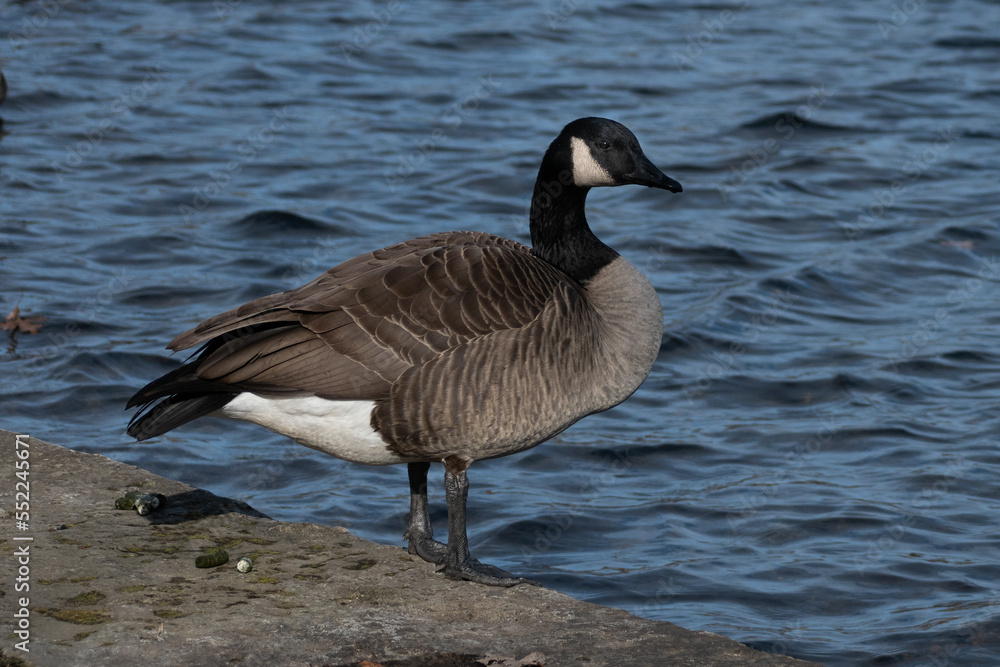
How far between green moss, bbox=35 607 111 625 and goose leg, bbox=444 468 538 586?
1480mm

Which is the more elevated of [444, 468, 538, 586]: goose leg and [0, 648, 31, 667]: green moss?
[0, 648, 31, 667]: green moss

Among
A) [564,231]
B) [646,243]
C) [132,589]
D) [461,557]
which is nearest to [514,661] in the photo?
[461,557]

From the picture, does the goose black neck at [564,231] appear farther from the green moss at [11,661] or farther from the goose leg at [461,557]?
the green moss at [11,661]

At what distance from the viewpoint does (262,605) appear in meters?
4.73

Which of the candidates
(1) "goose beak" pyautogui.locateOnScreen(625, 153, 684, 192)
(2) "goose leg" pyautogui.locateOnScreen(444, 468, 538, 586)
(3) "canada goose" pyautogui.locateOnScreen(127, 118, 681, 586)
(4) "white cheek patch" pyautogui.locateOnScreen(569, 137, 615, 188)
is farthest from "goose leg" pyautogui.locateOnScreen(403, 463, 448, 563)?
(1) "goose beak" pyautogui.locateOnScreen(625, 153, 684, 192)

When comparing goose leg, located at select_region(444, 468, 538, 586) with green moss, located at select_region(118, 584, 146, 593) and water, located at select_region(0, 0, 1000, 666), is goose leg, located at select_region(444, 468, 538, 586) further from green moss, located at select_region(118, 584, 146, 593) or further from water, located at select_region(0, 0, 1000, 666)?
water, located at select_region(0, 0, 1000, 666)

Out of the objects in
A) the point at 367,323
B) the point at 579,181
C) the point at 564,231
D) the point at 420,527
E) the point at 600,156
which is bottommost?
the point at 420,527

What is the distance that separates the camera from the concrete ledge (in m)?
4.37

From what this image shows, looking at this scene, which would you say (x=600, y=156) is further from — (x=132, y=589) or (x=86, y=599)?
(x=86, y=599)

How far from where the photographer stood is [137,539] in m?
5.26

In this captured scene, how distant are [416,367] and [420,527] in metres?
0.84

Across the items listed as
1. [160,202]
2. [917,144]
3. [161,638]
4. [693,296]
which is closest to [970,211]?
[917,144]

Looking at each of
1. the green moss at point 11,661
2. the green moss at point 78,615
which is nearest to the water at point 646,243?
the green moss at point 78,615

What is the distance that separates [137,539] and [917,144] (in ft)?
39.5
